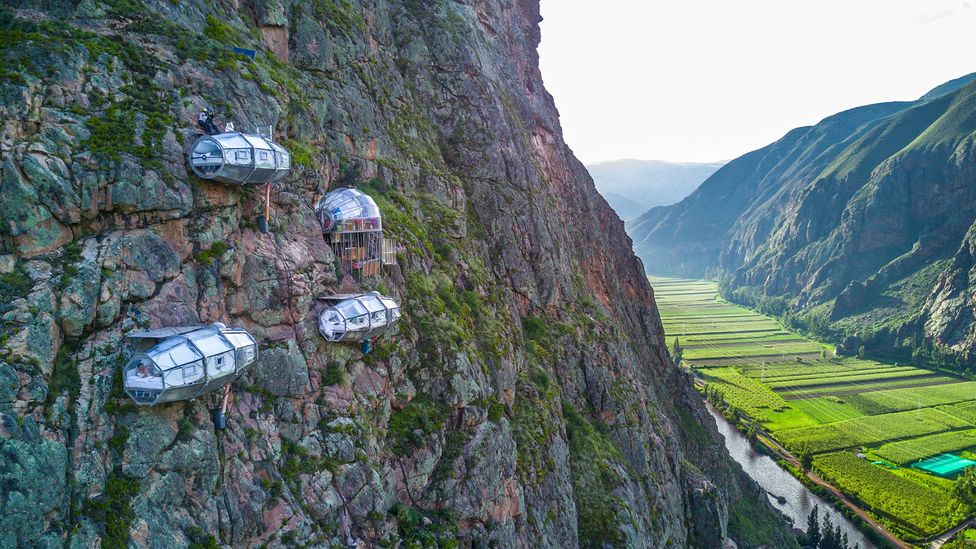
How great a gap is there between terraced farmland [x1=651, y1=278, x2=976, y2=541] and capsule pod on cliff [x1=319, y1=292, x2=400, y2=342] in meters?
97.2

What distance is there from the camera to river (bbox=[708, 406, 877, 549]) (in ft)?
295

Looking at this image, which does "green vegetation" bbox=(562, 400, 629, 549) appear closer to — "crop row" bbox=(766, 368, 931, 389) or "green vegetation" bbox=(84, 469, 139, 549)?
"green vegetation" bbox=(84, 469, 139, 549)

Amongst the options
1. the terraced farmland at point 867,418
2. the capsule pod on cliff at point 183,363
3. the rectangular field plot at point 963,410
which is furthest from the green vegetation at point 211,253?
the rectangular field plot at point 963,410

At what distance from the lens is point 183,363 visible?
19672 mm

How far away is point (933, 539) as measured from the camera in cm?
8306

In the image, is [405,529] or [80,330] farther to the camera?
[405,529]

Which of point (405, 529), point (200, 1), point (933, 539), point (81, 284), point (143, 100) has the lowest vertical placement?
point (933, 539)

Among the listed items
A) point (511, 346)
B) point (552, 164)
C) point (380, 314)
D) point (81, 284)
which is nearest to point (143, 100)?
point (81, 284)

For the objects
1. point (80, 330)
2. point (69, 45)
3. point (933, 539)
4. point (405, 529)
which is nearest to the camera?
point (80, 330)

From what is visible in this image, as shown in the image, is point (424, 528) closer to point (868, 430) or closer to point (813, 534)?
point (813, 534)

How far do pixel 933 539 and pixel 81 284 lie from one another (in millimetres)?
113053

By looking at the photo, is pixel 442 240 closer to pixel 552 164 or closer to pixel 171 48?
pixel 171 48

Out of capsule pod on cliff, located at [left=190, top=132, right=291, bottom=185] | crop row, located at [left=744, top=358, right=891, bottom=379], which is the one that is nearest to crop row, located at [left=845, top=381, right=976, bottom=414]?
crop row, located at [left=744, top=358, right=891, bottom=379]

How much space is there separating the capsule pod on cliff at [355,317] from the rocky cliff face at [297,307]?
1090mm
